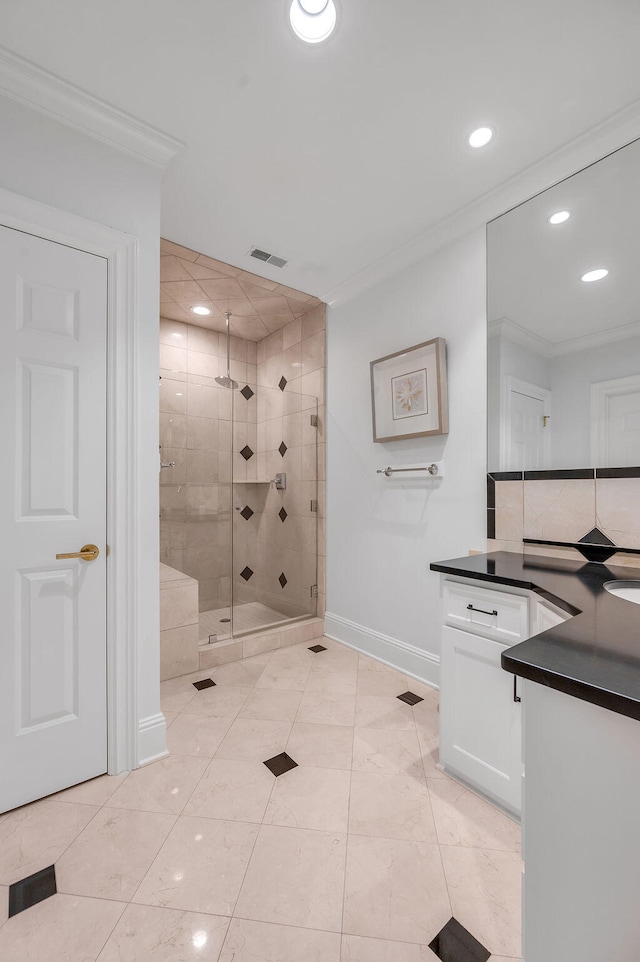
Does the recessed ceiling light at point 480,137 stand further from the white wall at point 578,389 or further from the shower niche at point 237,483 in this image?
the shower niche at point 237,483

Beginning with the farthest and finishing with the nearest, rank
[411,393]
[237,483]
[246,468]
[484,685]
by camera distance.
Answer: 1. [246,468]
2. [237,483]
3. [411,393]
4. [484,685]

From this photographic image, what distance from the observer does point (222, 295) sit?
310cm

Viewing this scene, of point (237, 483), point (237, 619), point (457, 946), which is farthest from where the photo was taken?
point (237, 483)

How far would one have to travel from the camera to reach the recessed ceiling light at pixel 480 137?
1682mm

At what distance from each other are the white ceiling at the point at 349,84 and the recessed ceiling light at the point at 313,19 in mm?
40

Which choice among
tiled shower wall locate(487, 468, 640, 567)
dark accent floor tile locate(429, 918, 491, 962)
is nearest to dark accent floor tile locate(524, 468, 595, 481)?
tiled shower wall locate(487, 468, 640, 567)

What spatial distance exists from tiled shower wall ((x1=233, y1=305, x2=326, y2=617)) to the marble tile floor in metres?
1.40

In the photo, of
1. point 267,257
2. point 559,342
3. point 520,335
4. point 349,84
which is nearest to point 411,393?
point 520,335

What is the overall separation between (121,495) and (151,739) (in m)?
1.04

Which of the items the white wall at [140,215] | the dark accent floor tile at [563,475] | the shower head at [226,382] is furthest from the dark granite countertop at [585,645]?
the shower head at [226,382]

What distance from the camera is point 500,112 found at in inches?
63.1

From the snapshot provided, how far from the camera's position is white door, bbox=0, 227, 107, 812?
1475mm

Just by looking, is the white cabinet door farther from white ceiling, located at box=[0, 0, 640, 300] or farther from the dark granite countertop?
white ceiling, located at box=[0, 0, 640, 300]

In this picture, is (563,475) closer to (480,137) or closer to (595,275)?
(595,275)
